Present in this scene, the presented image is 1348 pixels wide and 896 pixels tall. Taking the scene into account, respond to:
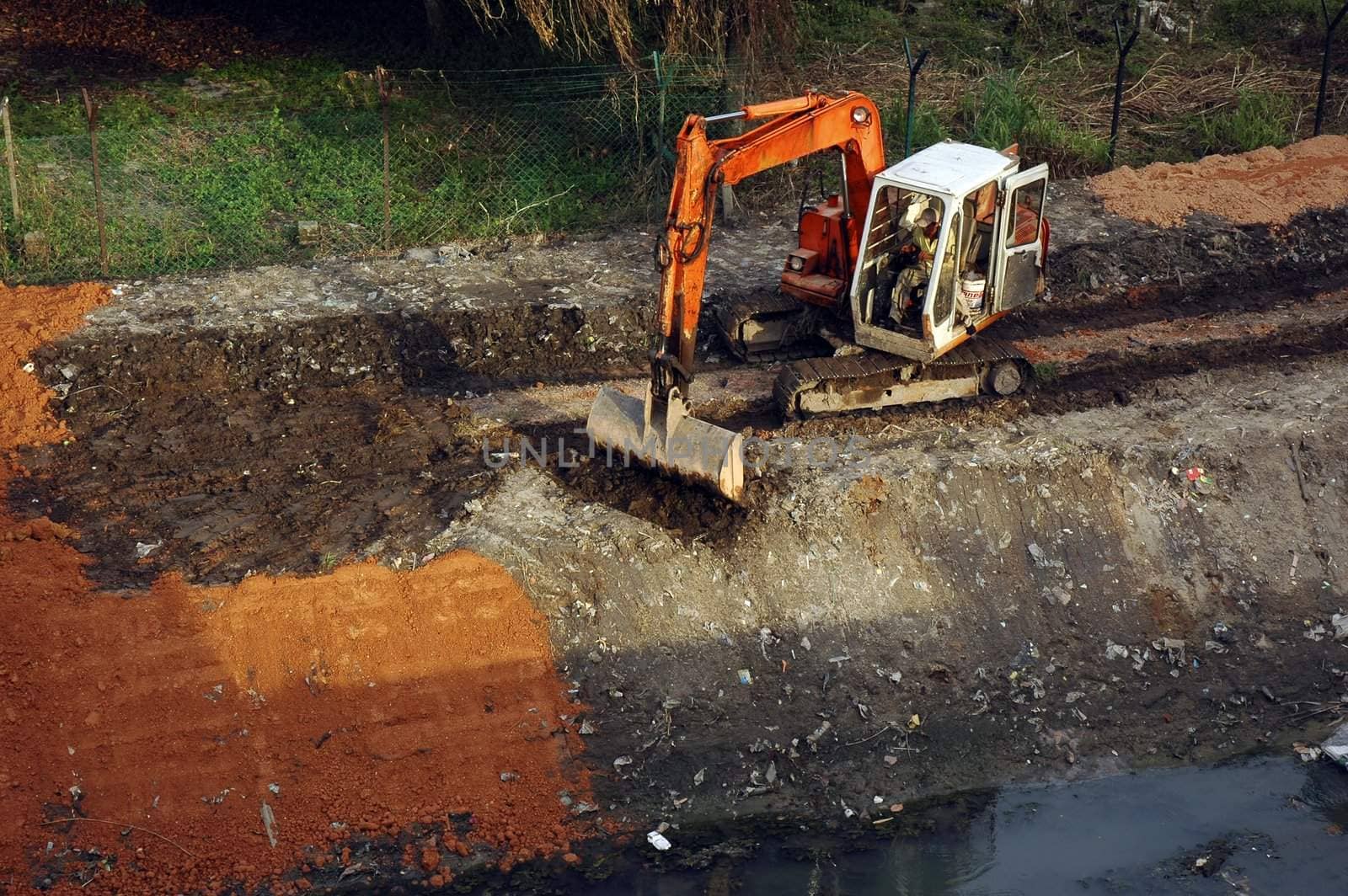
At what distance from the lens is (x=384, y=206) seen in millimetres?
15617

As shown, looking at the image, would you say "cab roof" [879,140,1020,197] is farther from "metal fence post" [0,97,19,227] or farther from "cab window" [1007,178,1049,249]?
"metal fence post" [0,97,19,227]

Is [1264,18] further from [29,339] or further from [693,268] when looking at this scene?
[29,339]

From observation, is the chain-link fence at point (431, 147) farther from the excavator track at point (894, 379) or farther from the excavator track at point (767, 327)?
the excavator track at point (894, 379)

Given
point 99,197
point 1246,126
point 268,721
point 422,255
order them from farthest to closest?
point 1246,126 < point 422,255 < point 99,197 < point 268,721

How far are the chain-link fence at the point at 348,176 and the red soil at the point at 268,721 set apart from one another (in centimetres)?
571

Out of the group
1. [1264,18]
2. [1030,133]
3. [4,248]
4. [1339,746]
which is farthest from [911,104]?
[4,248]

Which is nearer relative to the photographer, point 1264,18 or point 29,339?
point 29,339

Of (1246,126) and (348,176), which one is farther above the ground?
(1246,126)

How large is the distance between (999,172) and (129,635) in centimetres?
790

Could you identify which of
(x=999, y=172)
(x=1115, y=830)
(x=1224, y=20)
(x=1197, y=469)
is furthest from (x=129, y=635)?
(x=1224, y=20)

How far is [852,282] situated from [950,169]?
1.26 m

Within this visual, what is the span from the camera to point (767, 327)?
13.0 metres

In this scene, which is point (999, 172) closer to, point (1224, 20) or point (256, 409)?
point (256, 409)

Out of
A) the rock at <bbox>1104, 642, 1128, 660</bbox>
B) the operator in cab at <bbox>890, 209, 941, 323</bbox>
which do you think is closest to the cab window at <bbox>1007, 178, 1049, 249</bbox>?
the operator in cab at <bbox>890, 209, 941, 323</bbox>
